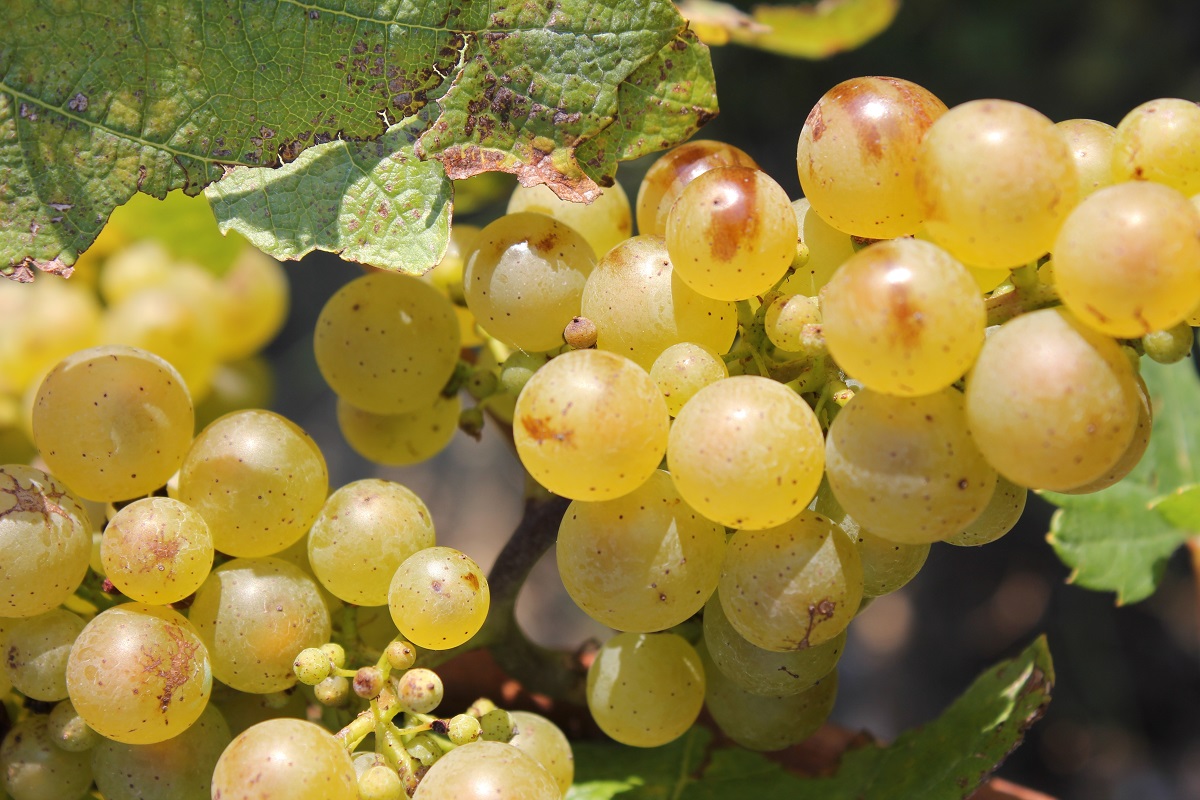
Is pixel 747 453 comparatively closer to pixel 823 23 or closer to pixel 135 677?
pixel 135 677

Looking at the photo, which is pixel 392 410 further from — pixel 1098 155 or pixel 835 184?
pixel 1098 155

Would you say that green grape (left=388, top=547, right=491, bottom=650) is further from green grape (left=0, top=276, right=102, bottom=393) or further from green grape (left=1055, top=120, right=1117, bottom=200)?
green grape (left=0, top=276, right=102, bottom=393)

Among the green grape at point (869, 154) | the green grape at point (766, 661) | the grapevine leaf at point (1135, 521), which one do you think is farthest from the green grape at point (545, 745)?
the grapevine leaf at point (1135, 521)

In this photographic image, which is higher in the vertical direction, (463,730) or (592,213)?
(592,213)

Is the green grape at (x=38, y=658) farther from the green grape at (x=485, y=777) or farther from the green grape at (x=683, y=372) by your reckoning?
the green grape at (x=683, y=372)

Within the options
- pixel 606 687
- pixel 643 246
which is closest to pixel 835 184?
pixel 643 246

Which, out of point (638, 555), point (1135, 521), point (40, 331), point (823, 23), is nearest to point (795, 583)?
point (638, 555)
